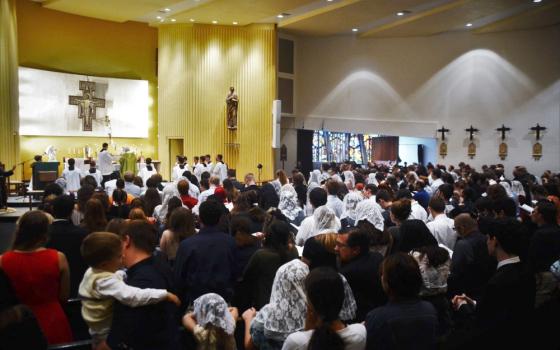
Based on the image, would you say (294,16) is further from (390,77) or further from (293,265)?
(293,265)

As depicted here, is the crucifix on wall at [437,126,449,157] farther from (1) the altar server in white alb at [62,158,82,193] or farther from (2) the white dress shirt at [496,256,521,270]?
(2) the white dress shirt at [496,256,521,270]

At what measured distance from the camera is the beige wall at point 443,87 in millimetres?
19609

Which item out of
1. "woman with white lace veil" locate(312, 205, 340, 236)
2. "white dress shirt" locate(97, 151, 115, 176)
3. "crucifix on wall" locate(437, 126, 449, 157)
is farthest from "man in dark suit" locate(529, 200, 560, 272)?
"crucifix on wall" locate(437, 126, 449, 157)

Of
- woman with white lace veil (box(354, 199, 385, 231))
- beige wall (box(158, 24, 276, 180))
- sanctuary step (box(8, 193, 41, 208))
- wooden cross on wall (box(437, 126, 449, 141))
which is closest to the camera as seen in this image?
woman with white lace veil (box(354, 199, 385, 231))

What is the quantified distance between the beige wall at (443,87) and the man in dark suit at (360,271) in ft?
58.2

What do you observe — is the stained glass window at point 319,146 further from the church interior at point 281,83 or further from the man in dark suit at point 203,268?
the man in dark suit at point 203,268

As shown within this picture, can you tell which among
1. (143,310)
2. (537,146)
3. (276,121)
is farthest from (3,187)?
(537,146)

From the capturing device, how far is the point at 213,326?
3244 millimetres

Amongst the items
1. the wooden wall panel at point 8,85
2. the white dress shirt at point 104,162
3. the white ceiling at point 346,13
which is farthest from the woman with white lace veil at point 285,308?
the wooden wall panel at point 8,85

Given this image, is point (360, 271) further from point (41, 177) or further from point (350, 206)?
point (41, 177)

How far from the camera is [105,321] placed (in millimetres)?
3234

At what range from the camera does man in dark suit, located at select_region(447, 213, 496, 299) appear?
4.82 meters

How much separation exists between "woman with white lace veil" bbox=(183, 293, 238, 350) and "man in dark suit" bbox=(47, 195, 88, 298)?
1984mm

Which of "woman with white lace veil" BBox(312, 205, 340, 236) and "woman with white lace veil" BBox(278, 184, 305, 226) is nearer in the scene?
"woman with white lace veil" BBox(312, 205, 340, 236)
